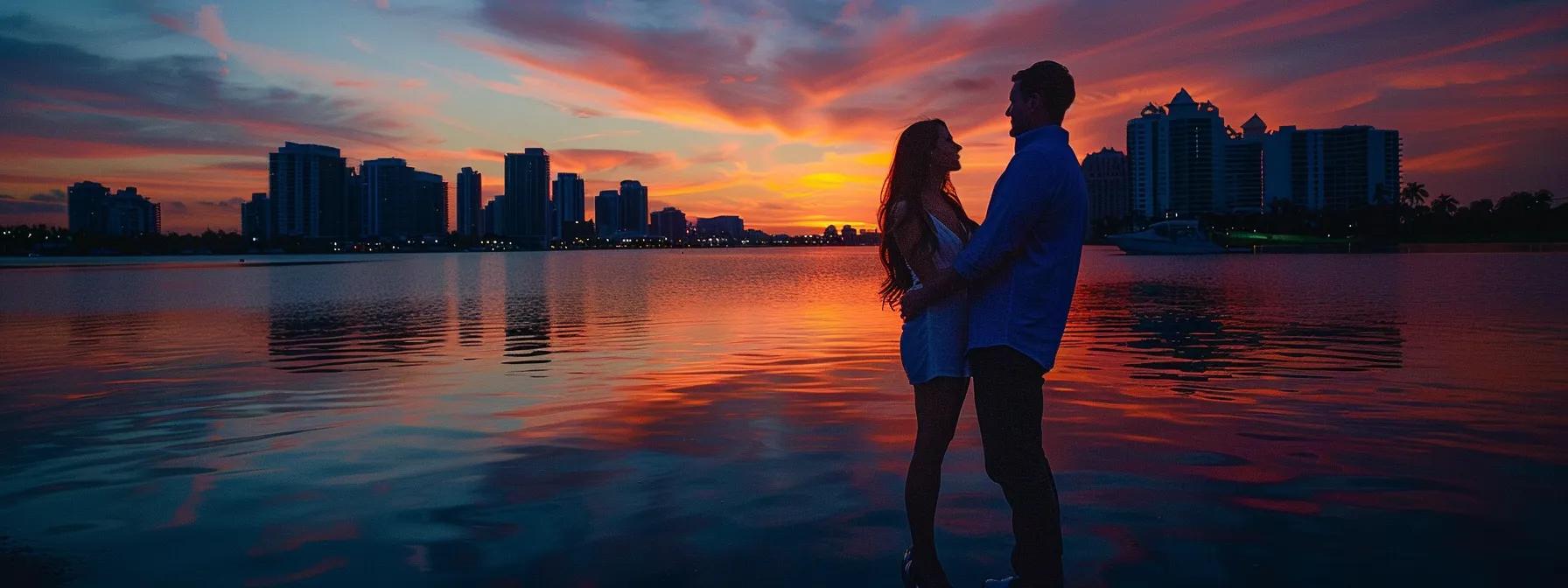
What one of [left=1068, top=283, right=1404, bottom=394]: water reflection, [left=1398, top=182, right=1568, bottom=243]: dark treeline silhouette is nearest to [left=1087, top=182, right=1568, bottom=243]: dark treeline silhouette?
[left=1398, top=182, right=1568, bottom=243]: dark treeline silhouette

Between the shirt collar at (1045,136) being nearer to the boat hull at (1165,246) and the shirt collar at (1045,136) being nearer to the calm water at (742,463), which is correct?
the calm water at (742,463)

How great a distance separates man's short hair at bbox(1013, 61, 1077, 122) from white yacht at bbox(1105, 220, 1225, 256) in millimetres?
123829

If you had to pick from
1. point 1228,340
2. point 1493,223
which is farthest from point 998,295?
point 1493,223

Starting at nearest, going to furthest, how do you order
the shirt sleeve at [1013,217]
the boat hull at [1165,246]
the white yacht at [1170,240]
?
the shirt sleeve at [1013,217], the boat hull at [1165,246], the white yacht at [1170,240]

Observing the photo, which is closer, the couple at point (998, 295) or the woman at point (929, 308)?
the couple at point (998, 295)

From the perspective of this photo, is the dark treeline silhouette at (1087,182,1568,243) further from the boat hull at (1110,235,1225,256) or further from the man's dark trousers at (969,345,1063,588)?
the man's dark trousers at (969,345,1063,588)

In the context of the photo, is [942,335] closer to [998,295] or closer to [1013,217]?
[998,295]

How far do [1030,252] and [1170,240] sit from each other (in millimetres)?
125350

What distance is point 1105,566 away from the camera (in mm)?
4715

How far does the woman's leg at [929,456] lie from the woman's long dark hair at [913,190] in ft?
1.57

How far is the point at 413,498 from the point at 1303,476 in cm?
580

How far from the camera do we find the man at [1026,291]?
3.83 metres

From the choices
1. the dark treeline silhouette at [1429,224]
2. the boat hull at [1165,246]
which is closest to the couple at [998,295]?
the boat hull at [1165,246]

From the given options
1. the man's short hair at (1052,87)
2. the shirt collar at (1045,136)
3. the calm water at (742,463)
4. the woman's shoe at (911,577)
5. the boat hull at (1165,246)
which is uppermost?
the boat hull at (1165,246)
